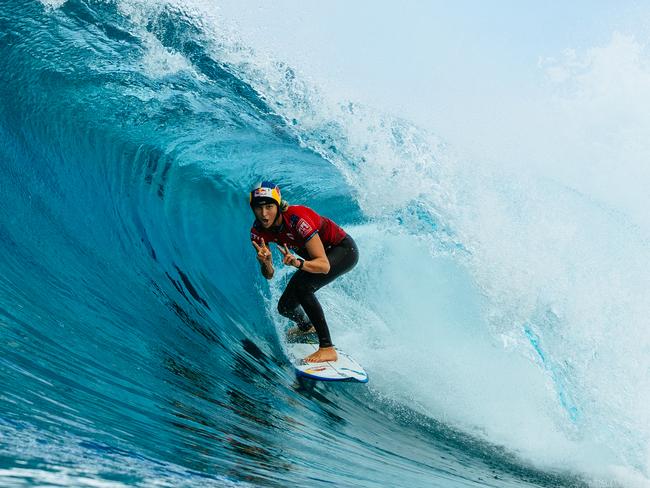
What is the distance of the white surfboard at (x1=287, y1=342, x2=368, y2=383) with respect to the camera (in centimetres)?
480

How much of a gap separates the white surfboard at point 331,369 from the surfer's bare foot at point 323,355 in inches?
1.5

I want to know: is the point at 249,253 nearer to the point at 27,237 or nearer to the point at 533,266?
the point at 27,237

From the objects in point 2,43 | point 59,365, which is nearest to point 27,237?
point 59,365

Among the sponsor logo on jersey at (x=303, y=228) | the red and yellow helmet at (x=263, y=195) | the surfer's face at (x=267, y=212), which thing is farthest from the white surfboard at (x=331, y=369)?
the red and yellow helmet at (x=263, y=195)

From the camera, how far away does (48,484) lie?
1.54m

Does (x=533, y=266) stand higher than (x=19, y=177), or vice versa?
(x=533, y=266)

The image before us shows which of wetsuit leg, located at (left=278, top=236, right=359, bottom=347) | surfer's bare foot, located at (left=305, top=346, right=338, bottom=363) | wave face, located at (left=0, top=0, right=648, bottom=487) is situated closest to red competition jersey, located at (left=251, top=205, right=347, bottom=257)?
wetsuit leg, located at (left=278, top=236, right=359, bottom=347)

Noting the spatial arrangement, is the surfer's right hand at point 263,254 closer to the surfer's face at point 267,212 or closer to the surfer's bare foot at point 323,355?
the surfer's face at point 267,212

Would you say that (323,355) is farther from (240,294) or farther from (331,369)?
(240,294)

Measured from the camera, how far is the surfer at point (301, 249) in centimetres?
433

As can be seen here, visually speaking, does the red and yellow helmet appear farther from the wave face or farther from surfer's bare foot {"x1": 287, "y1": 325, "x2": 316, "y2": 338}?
surfer's bare foot {"x1": 287, "y1": 325, "x2": 316, "y2": 338}

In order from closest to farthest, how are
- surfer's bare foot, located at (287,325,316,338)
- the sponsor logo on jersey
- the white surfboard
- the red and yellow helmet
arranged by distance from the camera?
the red and yellow helmet → the sponsor logo on jersey → the white surfboard → surfer's bare foot, located at (287,325,316,338)

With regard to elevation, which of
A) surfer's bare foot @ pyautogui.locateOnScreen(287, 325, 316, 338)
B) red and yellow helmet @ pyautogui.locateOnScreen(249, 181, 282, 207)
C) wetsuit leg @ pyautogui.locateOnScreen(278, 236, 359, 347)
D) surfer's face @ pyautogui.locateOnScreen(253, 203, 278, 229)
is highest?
red and yellow helmet @ pyautogui.locateOnScreen(249, 181, 282, 207)

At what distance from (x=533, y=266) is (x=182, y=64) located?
6339 mm
